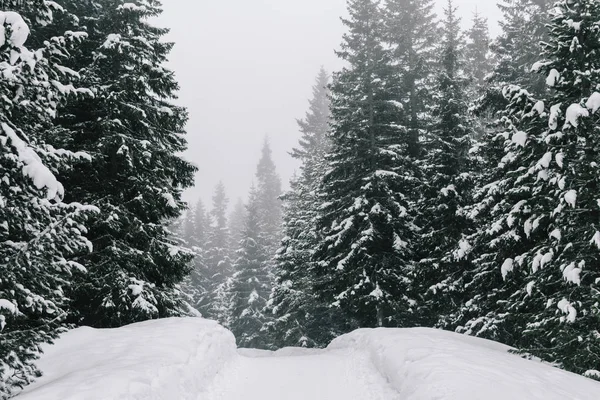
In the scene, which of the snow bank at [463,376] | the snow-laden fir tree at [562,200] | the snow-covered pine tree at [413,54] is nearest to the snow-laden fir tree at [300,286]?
the snow-covered pine tree at [413,54]

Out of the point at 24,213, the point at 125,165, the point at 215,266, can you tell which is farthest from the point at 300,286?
the point at 215,266

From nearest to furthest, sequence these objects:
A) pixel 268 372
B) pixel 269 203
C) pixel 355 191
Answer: pixel 268 372, pixel 355 191, pixel 269 203

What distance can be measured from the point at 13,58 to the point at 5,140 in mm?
1280

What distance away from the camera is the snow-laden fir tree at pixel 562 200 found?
9.67 meters

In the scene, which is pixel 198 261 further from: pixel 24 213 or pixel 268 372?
pixel 24 213

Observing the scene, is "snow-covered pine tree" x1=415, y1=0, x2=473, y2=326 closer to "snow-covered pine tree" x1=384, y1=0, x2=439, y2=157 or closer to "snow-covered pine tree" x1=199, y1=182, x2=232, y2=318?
"snow-covered pine tree" x1=384, y1=0, x2=439, y2=157

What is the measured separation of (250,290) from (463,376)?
3249 centimetres

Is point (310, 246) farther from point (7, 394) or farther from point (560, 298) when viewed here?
point (7, 394)

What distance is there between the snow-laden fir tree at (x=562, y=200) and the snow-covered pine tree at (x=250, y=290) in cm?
2782

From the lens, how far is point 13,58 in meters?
6.48

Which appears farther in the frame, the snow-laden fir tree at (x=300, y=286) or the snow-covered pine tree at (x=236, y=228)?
the snow-covered pine tree at (x=236, y=228)

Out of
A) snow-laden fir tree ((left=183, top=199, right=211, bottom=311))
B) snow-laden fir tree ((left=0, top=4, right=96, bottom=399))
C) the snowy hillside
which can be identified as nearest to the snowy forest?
snow-laden fir tree ((left=0, top=4, right=96, bottom=399))

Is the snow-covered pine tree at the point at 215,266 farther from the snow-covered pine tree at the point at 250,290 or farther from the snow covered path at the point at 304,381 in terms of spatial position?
the snow covered path at the point at 304,381

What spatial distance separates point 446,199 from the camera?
1811cm
